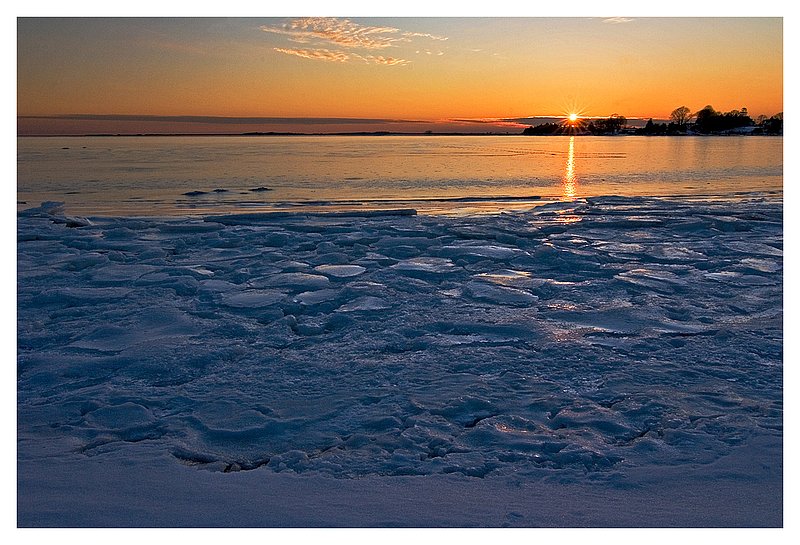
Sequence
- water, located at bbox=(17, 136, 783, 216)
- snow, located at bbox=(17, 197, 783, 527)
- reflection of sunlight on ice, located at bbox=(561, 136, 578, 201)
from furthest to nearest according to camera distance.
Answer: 1. reflection of sunlight on ice, located at bbox=(561, 136, 578, 201)
2. water, located at bbox=(17, 136, 783, 216)
3. snow, located at bbox=(17, 197, 783, 527)

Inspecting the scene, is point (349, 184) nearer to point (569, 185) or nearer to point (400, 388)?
point (569, 185)

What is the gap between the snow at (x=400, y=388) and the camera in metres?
2.40

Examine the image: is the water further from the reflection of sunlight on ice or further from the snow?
the snow

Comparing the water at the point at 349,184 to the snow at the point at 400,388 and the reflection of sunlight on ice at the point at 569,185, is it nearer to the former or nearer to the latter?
the reflection of sunlight on ice at the point at 569,185

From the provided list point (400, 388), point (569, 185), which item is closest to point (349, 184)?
point (569, 185)

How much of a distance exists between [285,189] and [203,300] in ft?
26.0

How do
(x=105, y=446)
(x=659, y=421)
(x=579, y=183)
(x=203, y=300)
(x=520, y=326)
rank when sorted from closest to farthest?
(x=105, y=446), (x=659, y=421), (x=520, y=326), (x=203, y=300), (x=579, y=183)

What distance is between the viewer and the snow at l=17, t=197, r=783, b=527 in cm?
240

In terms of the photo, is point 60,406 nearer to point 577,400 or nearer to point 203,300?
point 203,300

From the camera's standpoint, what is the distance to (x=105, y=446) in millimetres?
2803

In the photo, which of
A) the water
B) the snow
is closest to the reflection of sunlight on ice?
the water

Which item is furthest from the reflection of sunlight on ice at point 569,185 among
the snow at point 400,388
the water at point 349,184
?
the snow at point 400,388

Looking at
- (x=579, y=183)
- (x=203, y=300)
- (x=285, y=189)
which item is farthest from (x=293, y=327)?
(x=579, y=183)

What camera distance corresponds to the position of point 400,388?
11.0 feet
